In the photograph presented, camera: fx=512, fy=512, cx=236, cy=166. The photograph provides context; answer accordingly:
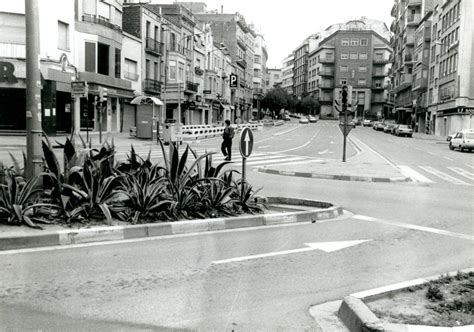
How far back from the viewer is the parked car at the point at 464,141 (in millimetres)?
34531

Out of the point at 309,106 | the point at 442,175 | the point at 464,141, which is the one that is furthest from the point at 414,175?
the point at 309,106

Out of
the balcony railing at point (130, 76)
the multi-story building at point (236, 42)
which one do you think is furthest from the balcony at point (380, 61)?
the balcony railing at point (130, 76)

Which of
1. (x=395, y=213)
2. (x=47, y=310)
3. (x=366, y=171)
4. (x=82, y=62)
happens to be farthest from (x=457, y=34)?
(x=47, y=310)

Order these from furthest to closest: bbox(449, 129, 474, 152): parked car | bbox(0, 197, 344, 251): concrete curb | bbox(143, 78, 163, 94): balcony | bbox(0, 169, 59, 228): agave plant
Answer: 1. bbox(143, 78, 163, 94): balcony
2. bbox(449, 129, 474, 152): parked car
3. bbox(0, 169, 59, 228): agave plant
4. bbox(0, 197, 344, 251): concrete curb

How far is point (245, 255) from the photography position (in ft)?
21.7

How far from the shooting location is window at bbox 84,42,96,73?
3677 centimetres

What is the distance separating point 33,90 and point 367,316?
6.19 meters

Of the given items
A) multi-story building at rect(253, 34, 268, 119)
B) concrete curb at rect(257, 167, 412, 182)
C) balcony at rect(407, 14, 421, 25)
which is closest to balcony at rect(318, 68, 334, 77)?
multi-story building at rect(253, 34, 268, 119)

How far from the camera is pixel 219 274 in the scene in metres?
5.73

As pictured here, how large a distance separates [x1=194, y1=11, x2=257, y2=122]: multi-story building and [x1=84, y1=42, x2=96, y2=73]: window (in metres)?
48.5

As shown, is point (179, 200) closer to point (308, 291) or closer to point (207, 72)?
point (308, 291)

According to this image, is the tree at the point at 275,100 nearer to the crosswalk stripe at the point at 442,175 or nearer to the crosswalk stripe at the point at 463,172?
the crosswalk stripe at the point at 463,172

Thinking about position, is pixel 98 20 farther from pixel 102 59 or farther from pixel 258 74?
pixel 258 74

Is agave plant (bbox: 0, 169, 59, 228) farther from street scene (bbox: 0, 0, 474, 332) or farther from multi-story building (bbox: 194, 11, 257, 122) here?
multi-story building (bbox: 194, 11, 257, 122)
